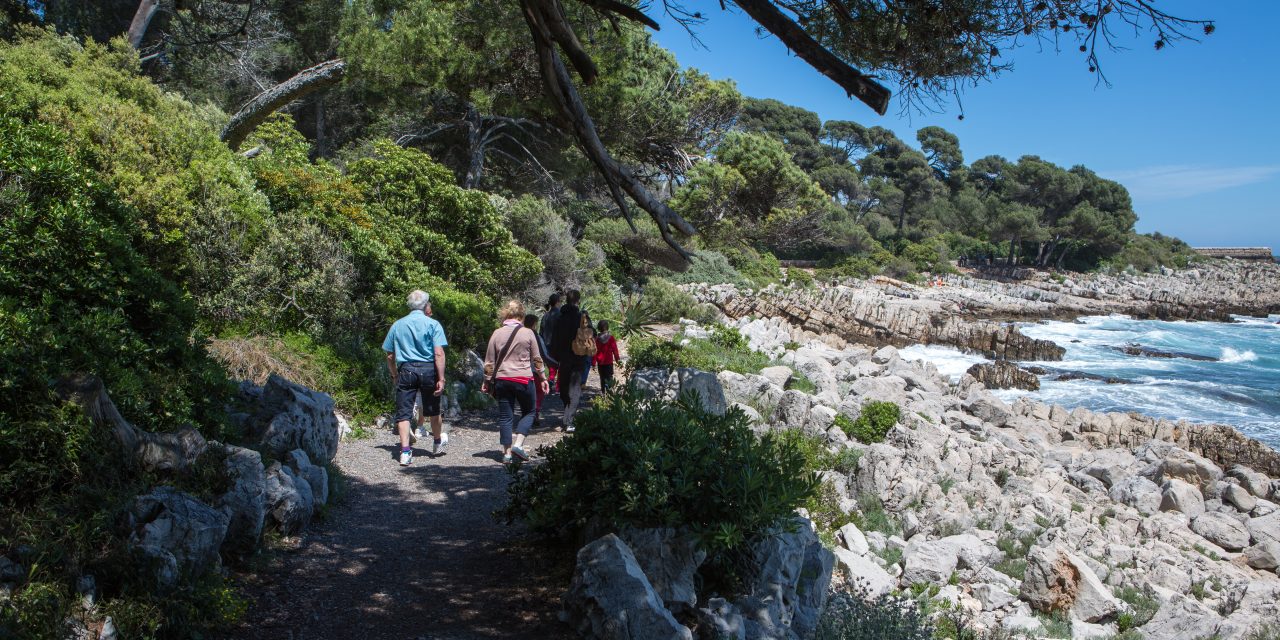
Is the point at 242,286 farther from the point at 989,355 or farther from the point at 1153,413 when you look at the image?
the point at 989,355

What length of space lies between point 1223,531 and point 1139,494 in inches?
46.7

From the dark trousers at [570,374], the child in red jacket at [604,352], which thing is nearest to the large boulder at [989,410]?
the child in red jacket at [604,352]

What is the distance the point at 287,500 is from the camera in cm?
476

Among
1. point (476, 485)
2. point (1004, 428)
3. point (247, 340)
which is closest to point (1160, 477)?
point (1004, 428)

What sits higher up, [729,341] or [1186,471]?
[729,341]

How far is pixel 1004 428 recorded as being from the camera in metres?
15.1

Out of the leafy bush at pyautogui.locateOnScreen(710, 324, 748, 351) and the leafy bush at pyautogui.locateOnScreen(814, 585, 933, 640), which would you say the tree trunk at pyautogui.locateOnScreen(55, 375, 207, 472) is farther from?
the leafy bush at pyautogui.locateOnScreen(710, 324, 748, 351)

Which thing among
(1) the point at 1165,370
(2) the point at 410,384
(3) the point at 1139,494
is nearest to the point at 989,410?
(3) the point at 1139,494

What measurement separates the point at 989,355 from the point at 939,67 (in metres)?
25.6

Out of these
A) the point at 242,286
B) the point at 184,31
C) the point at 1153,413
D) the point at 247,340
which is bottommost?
the point at 1153,413

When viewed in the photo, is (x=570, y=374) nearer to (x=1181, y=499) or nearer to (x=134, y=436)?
(x=134, y=436)

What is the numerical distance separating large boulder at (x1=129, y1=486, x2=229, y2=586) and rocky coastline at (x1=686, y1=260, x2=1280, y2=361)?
80.9 ft

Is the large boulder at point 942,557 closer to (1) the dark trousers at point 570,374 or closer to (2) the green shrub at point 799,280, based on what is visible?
(1) the dark trousers at point 570,374

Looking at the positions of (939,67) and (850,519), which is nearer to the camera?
(939,67)
